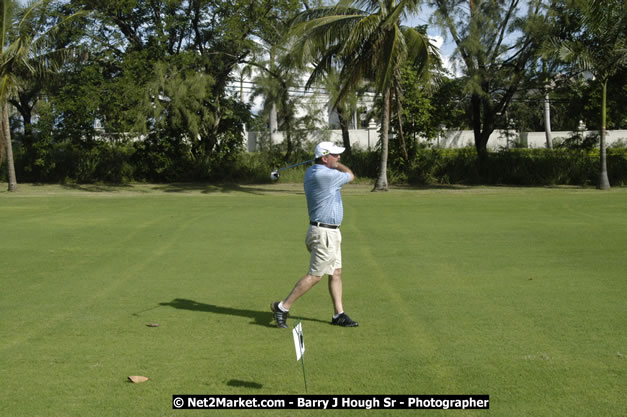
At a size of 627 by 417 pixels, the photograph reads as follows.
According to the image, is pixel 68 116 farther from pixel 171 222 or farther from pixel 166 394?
pixel 166 394

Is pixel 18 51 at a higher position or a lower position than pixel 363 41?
higher

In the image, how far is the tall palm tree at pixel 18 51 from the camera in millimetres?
27875

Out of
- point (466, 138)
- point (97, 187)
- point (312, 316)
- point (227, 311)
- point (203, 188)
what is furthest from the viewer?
point (466, 138)

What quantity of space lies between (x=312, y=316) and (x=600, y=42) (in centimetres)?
2386

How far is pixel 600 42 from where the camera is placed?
27.3 m

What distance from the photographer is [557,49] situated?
2686cm

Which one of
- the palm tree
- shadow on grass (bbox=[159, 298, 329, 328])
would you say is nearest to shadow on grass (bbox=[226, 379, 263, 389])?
shadow on grass (bbox=[159, 298, 329, 328])

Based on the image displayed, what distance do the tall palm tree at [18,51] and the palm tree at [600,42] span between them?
68.9ft

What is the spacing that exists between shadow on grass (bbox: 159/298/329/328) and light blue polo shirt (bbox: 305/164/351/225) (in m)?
1.17

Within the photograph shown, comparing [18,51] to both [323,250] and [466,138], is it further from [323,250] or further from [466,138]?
[466,138]

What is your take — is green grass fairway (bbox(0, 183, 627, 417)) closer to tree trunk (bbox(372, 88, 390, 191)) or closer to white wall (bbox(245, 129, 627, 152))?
tree trunk (bbox(372, 88, 390, 191))

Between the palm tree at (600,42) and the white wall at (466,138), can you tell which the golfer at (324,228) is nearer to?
the palm tree at (600,42)

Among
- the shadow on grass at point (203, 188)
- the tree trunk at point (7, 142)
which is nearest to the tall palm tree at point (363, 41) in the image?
the shadow on grass at point (203, 188)

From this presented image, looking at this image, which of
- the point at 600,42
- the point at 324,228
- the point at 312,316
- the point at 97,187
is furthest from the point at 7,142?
the point at 324,228
